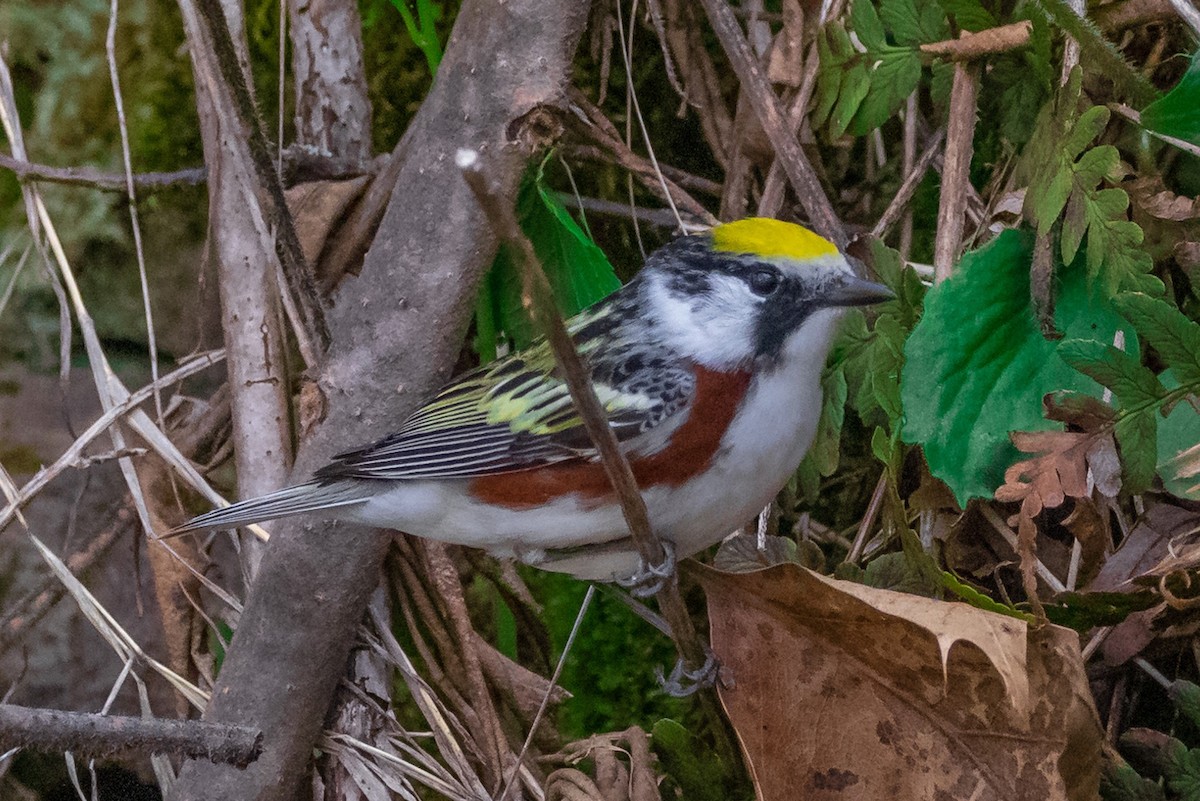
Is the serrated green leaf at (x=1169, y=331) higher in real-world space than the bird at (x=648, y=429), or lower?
higher

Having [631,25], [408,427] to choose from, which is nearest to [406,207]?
[408,427]

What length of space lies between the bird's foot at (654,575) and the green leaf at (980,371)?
479mm

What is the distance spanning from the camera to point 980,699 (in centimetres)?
200

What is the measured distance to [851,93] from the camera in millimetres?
2613

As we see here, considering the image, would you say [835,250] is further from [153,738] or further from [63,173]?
[63,173]

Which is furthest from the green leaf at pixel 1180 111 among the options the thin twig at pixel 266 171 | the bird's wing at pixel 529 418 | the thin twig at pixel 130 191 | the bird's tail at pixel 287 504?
the thin twig at pixel 130 191

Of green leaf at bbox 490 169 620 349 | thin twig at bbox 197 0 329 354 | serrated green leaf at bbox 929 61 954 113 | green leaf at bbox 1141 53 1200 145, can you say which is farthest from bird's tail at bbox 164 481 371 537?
green leaf at bbox 1141 53 1200 145

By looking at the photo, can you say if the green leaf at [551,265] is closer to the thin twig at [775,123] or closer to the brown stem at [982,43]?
the thin twig at [775,123]

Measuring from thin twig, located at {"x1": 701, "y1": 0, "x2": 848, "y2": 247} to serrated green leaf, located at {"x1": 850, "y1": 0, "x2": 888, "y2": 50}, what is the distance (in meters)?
0.26

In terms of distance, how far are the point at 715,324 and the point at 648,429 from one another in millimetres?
285

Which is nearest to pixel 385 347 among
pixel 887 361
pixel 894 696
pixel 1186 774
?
pixel 887 361

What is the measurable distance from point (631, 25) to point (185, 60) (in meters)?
1.17

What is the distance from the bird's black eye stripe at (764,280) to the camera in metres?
2.36

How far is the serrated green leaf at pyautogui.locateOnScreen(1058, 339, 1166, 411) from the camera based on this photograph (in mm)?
2008
